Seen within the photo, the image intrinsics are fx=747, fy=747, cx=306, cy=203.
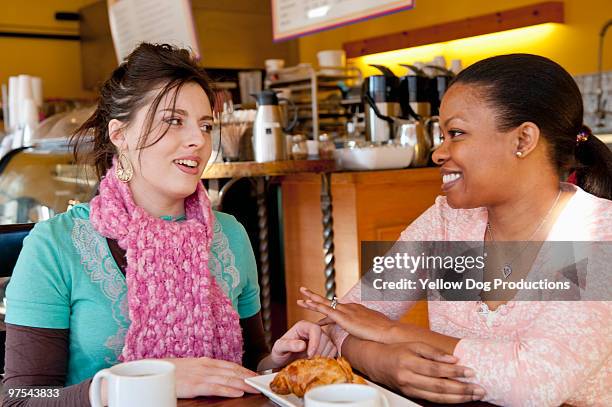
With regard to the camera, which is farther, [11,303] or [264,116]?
[264,116]

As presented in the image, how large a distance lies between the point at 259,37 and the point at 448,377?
5.98m

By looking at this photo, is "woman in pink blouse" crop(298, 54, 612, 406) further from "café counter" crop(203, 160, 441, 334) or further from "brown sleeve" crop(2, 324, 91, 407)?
"café counter" crop(203, 160, 441, 334)

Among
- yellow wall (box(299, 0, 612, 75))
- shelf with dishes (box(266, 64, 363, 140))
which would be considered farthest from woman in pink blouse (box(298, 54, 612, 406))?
yellow wall (box(299, 0, 612, 75))

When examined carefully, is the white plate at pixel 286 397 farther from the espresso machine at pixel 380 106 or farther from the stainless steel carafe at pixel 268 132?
the espresso machine at pixel 380 106

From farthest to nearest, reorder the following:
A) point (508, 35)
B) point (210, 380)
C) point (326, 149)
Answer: point (508, 35), point (326, 149), point (210, 380)

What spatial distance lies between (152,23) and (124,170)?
9.94 ft

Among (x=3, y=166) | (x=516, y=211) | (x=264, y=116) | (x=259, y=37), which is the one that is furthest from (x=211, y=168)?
(x=259, y=37)

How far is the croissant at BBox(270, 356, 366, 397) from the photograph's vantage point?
41.3 inches

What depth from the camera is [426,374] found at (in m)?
1.14

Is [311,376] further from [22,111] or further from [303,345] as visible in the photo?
[22,111]

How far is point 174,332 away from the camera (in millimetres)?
1481

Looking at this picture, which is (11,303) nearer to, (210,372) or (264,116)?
(210,372)

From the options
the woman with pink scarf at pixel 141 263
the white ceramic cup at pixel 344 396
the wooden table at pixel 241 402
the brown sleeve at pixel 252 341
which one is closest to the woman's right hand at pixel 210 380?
the wooden table at pixel 241 402

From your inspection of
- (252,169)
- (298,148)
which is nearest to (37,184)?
(252,169)
